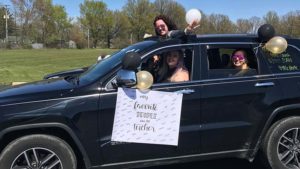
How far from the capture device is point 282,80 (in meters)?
5.68

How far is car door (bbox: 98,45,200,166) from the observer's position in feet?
16.9

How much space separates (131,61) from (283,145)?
7.02 feet

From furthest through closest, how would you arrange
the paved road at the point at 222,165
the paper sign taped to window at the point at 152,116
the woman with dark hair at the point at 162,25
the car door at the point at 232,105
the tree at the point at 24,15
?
1. the tree at the point at 24,15
2. the woman with dark hair at the point at 162,25
3. the paved road at the point at 222,165
4. the car door at the point at 232,105
5. the paper sign taped to window at the point at 152,116

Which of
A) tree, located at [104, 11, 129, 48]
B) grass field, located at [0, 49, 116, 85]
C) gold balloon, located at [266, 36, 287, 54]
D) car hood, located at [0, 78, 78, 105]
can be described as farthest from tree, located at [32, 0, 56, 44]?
gold balloon, located at [266, 36, 287, 54]

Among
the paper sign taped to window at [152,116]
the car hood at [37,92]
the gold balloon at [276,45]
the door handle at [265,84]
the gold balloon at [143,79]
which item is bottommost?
the paper sign taped to window at [152,116]

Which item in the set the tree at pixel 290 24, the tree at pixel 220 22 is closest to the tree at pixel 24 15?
the tree at pixel 220 22

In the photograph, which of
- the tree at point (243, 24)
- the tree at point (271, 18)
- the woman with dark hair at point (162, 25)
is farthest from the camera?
the tree at point (243, 24)

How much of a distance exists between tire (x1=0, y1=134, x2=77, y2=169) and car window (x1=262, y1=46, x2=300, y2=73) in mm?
2518

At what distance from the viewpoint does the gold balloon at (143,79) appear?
5148 millimetres

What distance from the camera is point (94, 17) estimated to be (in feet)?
359

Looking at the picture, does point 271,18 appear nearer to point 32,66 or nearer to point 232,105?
point 32,66

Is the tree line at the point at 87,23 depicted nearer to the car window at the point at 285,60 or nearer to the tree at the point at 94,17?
the tree at the point at 94,17

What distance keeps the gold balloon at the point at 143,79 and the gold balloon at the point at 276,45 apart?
1504 millimetres

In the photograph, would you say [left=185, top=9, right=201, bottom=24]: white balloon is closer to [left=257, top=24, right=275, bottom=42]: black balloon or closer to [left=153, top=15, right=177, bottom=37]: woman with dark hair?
[left=257, top=24, right=275, bottom=42]: black balloon
